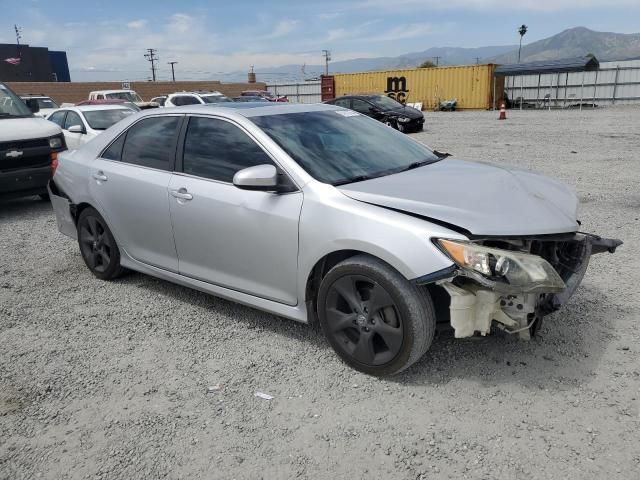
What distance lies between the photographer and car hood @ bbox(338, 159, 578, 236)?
9.52 feet

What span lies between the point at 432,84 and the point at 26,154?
31360 millimetres

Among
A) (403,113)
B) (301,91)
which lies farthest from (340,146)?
(301,91)

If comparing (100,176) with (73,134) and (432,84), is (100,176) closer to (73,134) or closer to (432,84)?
(73,134)

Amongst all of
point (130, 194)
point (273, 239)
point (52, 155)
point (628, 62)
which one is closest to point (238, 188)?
point (273, 239)

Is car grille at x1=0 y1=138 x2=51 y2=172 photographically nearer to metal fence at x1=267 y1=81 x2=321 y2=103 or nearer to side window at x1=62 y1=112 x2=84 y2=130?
side window at x1=62 y1=112 x2=84 y2=130

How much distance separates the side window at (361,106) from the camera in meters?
19.9

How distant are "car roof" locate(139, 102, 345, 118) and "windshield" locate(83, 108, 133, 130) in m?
7.66

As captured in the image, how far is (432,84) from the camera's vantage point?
116 feet

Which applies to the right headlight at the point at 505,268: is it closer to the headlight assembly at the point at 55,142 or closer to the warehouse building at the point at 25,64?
the headlight assembly at the point at 55,142

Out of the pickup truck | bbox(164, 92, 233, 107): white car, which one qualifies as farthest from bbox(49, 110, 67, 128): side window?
bbox(164, 92, 233, 107): white car

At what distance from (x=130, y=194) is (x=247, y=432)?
7.81ft

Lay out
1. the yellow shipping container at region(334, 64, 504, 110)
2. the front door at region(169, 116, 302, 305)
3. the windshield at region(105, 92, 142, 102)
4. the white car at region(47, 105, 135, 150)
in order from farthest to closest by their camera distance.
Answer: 1. the yellow shipping container at region(334, 64, 504, 110)
2. the windshield at region(105, 92, 142, 102)
3. the white car at region(47, 105, 135, 150)
4. the front door at region(169, 116, 302, 305)

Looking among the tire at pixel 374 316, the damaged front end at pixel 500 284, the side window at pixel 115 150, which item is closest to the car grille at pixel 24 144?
the side window at pixel 115 150

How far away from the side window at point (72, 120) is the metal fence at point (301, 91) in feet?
106
